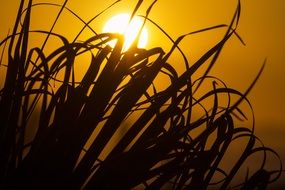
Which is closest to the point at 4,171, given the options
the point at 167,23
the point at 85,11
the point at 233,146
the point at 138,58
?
the point at 138,58

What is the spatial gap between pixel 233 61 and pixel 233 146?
0.39 m

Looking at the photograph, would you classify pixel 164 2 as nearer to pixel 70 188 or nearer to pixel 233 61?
pixel 233 61

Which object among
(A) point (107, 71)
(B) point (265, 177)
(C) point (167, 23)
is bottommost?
(B) point (265, 177)

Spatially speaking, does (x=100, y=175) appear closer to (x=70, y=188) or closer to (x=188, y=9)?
(x=70, y=188)

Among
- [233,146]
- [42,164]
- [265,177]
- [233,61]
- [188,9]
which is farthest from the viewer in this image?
[188,9]

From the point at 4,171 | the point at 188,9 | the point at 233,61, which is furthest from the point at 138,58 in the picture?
the point at 188,9

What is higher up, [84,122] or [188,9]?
[188,9]

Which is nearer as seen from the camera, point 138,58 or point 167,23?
point 138,58

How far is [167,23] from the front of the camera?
1.09m

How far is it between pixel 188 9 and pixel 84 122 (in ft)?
2.84

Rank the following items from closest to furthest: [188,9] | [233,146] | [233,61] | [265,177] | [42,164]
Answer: [42,164] < [265,177] < [233,146] < [233,61] < [188,9]

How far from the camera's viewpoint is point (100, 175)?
1.05ft

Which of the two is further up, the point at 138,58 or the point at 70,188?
the point at 138,58

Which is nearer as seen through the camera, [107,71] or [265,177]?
[107,71]
